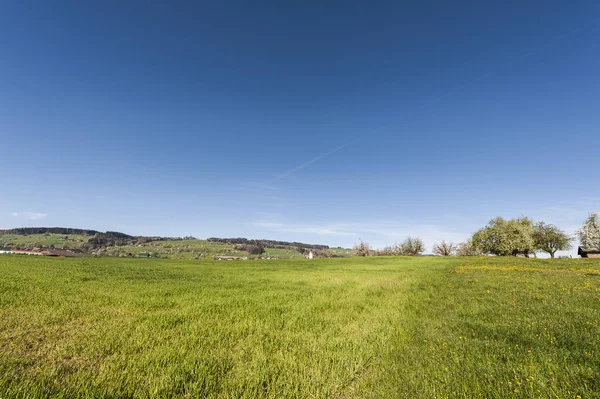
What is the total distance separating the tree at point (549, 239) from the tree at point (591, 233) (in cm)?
370

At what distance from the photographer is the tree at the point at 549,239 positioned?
92000 mm

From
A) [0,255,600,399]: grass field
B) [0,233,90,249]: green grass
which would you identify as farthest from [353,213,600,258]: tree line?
[0,233,90,249]: green grass

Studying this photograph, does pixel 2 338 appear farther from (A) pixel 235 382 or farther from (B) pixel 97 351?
(A) pixel 235 382

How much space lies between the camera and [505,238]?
267 ft

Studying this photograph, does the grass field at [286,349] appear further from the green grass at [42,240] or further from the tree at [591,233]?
the green grass at [42,240]

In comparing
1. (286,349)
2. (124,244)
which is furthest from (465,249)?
(124,244)

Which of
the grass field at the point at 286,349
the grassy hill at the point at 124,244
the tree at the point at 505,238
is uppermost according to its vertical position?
the tree at the point at 505,238

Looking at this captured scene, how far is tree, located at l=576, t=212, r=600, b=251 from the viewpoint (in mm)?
85875

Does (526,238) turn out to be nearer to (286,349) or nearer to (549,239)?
(549,239)

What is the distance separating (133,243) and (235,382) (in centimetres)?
19852

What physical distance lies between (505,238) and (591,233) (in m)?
33.3

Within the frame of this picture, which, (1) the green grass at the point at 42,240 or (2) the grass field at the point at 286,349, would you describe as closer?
(2) the grass field at the point at 286,349

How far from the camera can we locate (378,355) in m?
6.00

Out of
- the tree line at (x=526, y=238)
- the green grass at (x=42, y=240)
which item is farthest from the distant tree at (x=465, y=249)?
the green grass at (x=42, y=240)
